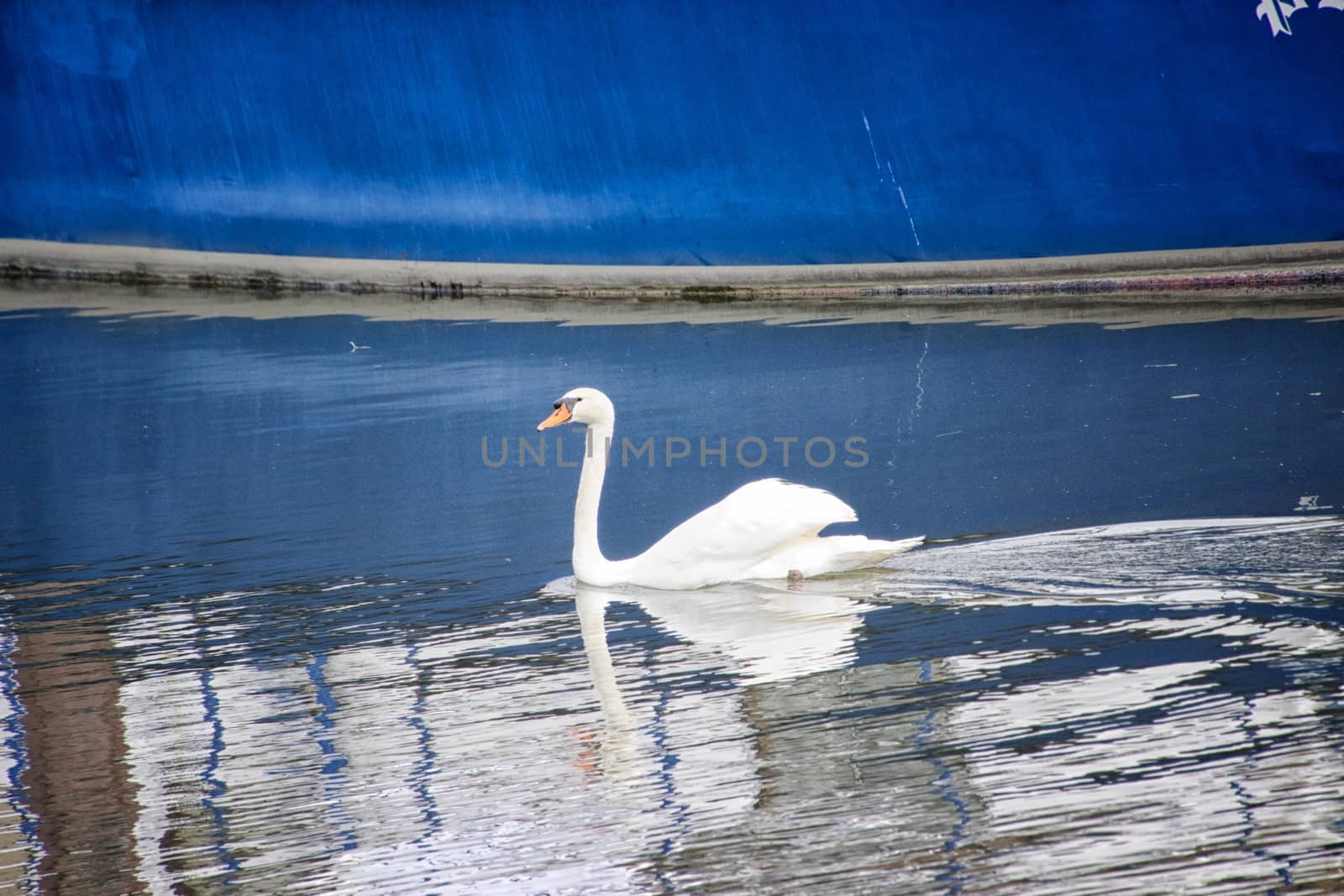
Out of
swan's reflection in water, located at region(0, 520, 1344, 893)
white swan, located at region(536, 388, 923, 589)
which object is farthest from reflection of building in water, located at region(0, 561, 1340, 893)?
white swan, located at region(536, 388, 923, 589)

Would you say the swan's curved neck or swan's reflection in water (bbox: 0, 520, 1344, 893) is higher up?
the swan's curved neck

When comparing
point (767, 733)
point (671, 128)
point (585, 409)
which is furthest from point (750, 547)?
point (671, 128)

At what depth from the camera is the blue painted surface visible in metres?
16.2

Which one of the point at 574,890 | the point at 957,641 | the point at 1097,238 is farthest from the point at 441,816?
the point at 1097,238

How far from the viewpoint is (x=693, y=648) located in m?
6.55

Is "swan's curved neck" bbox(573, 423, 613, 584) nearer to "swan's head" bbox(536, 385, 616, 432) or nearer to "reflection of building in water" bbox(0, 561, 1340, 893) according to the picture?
"swan's head" bbox(536, 385, 616, 432)

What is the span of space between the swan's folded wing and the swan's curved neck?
1.24ft

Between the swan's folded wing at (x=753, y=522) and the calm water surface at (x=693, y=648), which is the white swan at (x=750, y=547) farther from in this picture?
the calm water surface at (x=693, y=648)

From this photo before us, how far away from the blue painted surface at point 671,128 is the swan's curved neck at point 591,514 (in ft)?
31.2

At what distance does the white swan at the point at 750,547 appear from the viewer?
7.30 m

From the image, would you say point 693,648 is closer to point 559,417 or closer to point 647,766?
point 647,766

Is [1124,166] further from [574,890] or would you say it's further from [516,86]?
[574,890]

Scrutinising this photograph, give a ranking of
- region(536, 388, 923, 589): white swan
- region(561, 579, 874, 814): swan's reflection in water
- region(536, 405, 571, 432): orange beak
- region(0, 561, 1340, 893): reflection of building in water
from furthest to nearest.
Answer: region(536, 405, 571, 432): orange beak → region(536, 388, 923, 589): white swan → region(561, 579, 874, 814): swan's reflection in water → region(0, 561, 1340, 893): reflection of building in water

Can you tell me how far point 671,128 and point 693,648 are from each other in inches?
486
